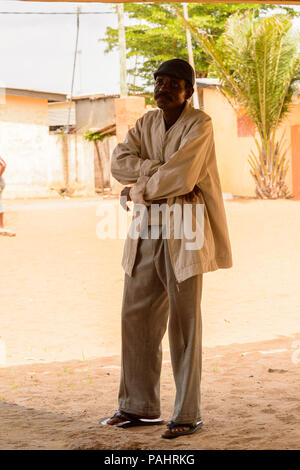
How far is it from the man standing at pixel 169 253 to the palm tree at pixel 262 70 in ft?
40.5

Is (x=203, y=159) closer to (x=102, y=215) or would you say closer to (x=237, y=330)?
(x=237, y=330)

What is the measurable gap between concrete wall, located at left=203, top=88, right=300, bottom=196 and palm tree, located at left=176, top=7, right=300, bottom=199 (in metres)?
0.80

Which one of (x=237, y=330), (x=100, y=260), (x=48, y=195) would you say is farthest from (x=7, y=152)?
(x=237, y=330)

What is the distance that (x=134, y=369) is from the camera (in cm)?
357

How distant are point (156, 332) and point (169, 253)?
1.38 feet

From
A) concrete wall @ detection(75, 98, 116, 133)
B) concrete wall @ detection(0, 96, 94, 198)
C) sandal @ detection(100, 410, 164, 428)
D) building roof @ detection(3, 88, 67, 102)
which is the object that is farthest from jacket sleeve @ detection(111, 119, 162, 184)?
concrete wall @ detection(75, 98, 116, 133)

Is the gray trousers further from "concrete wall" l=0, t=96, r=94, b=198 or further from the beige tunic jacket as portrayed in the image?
"concrete wall" l=0, t=96, r=94, b=198

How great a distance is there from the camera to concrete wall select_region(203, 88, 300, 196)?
1778cm

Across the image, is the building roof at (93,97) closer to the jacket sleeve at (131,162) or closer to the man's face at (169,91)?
the jacket sleeve at (131,162)

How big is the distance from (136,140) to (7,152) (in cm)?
1768

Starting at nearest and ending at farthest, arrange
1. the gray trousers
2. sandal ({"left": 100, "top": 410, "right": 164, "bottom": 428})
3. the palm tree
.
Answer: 1. the gray trousers
2. sandal ({"left": 100, "top": 410, "right": 164, "bottom": 428})
3. the palm tree

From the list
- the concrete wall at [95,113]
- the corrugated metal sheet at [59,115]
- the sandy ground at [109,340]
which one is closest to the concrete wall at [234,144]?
the sandy ground at [109,340]

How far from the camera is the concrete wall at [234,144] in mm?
17781

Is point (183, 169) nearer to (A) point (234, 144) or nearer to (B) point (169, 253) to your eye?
(B) point (169, 253)
